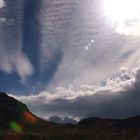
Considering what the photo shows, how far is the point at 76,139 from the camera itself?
149 metres

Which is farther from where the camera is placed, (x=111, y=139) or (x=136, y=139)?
(x=111, y=139)

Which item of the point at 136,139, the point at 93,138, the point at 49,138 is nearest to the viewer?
the point at 136,139

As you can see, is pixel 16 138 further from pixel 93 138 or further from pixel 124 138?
pixel 124 138

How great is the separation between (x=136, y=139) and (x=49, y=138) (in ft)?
122

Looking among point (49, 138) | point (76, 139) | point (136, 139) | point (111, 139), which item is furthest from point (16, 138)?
point (136, 139)

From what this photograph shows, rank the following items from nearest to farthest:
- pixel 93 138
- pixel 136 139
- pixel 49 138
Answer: pixel 136 139
pixel 49 138
pixel 93 138

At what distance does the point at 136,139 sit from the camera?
427 feet

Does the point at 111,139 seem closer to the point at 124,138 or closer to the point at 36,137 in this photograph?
the point at 124,138

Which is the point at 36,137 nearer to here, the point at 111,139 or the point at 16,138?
the point at 16,138

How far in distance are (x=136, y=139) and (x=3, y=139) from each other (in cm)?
5907

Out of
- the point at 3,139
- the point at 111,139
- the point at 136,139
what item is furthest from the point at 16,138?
the point at 136,139

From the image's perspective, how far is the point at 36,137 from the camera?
470 ft

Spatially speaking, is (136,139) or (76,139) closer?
(136,139)

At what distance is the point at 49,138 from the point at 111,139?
27904 millimetres
